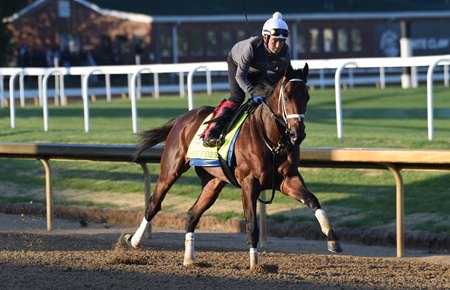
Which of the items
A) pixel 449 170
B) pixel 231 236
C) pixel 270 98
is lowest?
pixel 231 236

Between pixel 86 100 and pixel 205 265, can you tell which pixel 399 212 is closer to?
pixel 205 265

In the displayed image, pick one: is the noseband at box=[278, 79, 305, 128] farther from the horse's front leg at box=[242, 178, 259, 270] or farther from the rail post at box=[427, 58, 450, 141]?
the rail post at box=[427, 58, 450, 141]

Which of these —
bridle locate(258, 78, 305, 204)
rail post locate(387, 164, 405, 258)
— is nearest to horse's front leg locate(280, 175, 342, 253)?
bridle locate(258, 78, 305, 204)

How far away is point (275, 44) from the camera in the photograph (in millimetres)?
9273

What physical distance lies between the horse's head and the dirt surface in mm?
1033

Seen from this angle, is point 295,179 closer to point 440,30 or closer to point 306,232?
point 306,232

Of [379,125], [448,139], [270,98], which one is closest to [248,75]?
[270,98]

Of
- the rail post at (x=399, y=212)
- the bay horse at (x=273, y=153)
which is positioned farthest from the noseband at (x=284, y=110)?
the rail post at (x=399, y=212)

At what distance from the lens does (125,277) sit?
28.2 feet

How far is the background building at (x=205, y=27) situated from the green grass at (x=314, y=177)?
26.3 meters

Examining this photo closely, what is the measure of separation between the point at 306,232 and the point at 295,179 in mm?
3023

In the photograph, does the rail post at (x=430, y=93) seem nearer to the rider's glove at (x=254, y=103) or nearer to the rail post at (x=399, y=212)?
the rail post at (x=399, y=212)

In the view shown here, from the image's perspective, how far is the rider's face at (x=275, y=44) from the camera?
9250 millimetres

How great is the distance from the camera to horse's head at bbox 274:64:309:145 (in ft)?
28.0
